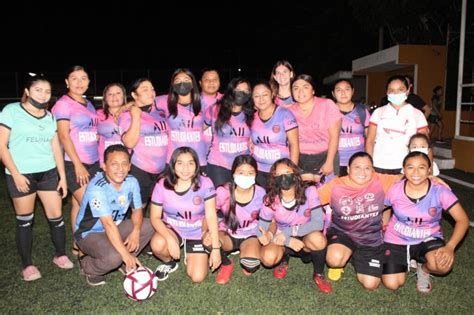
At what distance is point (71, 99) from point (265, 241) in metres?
2.60

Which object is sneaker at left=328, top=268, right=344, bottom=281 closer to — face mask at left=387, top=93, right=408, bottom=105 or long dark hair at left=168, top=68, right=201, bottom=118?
face mask at left=387, top=93, right=408, bottom=105

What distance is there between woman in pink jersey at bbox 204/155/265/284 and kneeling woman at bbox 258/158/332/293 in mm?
123

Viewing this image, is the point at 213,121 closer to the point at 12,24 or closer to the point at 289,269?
the point at 289,269

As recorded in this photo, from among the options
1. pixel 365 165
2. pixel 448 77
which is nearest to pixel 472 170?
pixel 448 77

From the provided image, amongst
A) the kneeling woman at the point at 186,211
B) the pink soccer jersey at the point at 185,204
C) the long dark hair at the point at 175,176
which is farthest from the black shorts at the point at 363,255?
the long dark hair at the point at 175,176

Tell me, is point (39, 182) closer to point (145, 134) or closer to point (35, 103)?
point (35, 103)

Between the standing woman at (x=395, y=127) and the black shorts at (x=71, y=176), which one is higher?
the standing woman at (x=395, y=127)

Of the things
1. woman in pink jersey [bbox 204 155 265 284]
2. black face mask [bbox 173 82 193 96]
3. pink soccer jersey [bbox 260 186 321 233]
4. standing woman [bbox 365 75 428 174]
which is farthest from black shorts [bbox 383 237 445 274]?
black face mask [bbox 173 82 193 96]

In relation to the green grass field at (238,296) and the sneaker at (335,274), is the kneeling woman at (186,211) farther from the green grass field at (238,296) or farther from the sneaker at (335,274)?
the sneaker at (335,274)

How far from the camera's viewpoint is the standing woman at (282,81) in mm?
4949

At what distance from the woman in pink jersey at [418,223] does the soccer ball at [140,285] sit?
2266 millimetres

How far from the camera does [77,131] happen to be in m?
4.51

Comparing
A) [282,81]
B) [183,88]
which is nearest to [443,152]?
[282,81]

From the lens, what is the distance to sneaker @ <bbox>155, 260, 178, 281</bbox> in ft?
14.1
